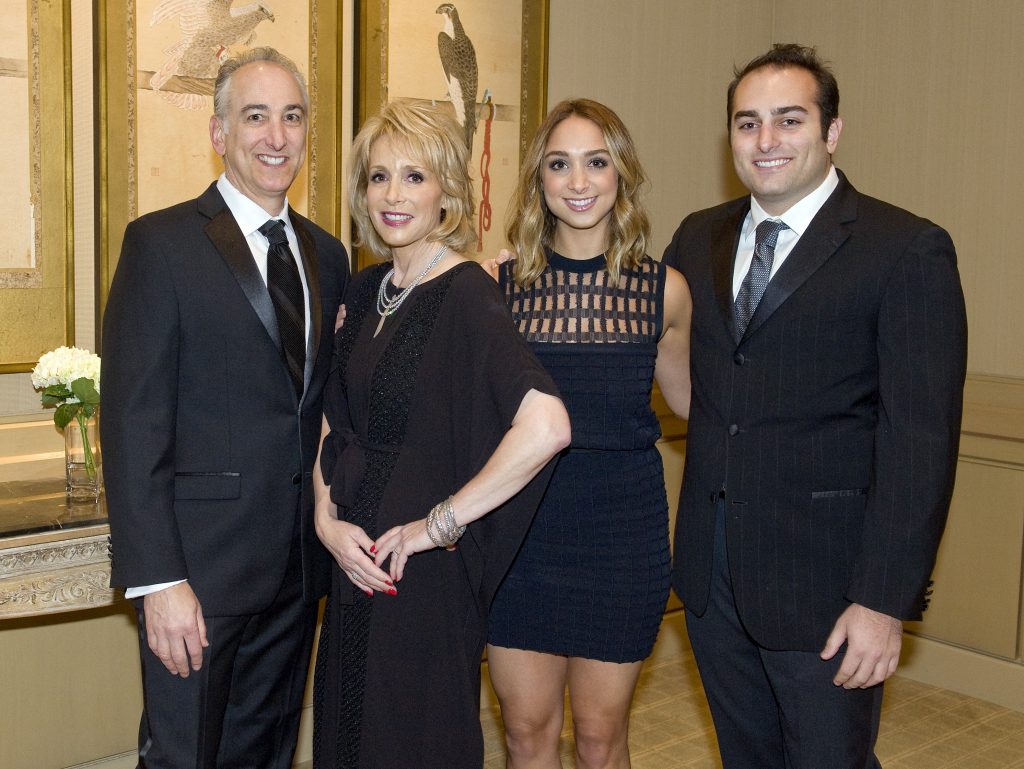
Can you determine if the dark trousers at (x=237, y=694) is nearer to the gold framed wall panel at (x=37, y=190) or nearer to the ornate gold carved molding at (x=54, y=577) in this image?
the ornate gold carved molding at (x=54, y=577)

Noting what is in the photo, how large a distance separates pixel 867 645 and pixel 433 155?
4.31ft

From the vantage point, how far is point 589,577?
251 cm

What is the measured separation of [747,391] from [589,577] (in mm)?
588

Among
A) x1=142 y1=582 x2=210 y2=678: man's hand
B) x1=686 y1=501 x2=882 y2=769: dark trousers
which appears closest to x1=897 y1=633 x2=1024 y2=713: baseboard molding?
x1=686 y1=501 x2=882 y2=769: dark trousers

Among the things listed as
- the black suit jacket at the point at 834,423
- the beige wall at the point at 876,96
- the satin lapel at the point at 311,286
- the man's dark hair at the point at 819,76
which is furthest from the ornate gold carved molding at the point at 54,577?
the beige wall at the point at 876,96

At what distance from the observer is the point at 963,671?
177 inches

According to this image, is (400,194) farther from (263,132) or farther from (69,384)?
(69,384)

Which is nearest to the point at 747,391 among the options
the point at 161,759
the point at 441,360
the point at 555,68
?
the point at 441,360

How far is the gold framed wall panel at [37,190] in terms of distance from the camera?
9.45ft

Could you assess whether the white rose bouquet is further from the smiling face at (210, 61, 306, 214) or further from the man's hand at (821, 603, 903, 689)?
the man's hand at (821, 603, 903, 689)

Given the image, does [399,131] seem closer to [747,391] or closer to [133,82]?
[747,391]

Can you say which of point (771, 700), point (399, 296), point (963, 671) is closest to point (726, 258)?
point (399, 296)

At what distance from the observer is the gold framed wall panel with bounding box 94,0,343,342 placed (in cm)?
303

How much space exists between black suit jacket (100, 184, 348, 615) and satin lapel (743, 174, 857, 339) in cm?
95
